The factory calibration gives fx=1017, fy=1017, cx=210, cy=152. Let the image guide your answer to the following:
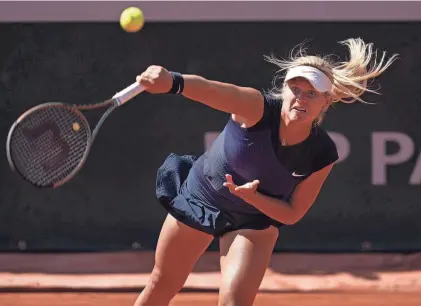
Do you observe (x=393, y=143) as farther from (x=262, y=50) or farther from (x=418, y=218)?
→ (x=262, y=50)

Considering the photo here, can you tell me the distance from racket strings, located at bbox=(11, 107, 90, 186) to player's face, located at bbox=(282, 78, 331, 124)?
905 mm

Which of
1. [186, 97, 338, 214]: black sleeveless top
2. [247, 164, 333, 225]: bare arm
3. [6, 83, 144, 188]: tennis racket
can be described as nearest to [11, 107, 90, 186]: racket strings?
[6, 83, 144, 188]: tennis racket

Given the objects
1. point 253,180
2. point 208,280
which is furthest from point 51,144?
point 208,280

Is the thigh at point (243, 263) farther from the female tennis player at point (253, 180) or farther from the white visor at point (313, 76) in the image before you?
the white visor at point (313, 76)

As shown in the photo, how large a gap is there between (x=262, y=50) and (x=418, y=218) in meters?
1.73

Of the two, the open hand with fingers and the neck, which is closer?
the open hand with fingers

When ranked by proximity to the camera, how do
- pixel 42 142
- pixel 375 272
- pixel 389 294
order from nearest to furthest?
pixel 42 142 < pixel 389 294 < pixel 375 272

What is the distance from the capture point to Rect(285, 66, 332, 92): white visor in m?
4.27

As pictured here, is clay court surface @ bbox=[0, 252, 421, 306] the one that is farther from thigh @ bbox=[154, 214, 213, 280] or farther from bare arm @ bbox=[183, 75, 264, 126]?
bare arm @ bbox=[183, 75, 264, 126]

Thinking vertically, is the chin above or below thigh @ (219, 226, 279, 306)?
above

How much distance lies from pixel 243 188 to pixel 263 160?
0.78 ft

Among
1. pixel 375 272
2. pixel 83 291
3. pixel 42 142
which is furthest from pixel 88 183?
pixel 42 142

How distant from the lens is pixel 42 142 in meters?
4.59

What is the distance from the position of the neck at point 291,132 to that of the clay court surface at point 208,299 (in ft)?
7.90
